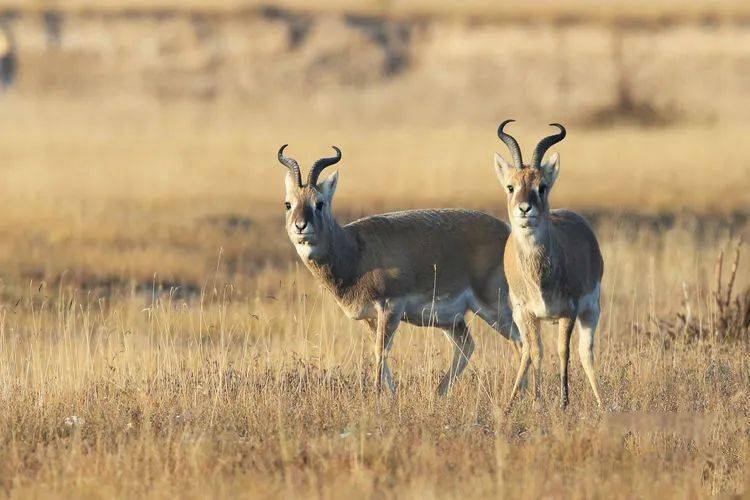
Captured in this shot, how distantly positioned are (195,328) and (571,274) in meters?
6.84

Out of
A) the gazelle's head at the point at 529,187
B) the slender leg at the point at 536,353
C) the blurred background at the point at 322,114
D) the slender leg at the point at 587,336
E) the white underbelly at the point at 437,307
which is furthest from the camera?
the blurred background at the point at 322,114

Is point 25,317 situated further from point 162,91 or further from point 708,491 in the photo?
point 162,91

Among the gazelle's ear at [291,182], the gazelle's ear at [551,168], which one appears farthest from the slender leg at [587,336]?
the gazelle's ear at [291,182]

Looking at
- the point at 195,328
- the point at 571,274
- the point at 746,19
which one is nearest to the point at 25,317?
the point at 195,328

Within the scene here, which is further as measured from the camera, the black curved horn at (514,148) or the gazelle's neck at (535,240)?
the black curved horn at (514,148)

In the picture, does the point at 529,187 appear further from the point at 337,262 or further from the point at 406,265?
the point at 337,262

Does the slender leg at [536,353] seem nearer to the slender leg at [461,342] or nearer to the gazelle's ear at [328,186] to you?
the slender leg at [461,342]

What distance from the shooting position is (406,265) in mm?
12047

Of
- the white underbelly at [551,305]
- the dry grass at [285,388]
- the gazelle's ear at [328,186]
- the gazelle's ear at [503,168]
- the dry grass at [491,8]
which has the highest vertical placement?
the dry grass at [491,8]

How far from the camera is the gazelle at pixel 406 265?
11555 mm

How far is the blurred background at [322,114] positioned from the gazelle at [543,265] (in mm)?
9139

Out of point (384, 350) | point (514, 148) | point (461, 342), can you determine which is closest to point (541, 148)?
point (514, 148)

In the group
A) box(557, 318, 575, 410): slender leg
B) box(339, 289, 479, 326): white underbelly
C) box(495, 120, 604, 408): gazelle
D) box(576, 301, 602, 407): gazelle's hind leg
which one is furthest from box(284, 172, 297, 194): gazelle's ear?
box(576, 301, 602, 407): gazelle's hind leg

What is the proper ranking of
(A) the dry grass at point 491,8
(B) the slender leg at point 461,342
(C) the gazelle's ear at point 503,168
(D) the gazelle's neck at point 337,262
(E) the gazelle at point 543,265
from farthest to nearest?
1. (A) the dry grass at point 491,8
2. (B) the slender leg at point 461,342
3. (D) the gazelle's neck at point 337,262
4. (C) the gazelle's ear at point 503,168
5. (E) the gazelle at point 543,265
